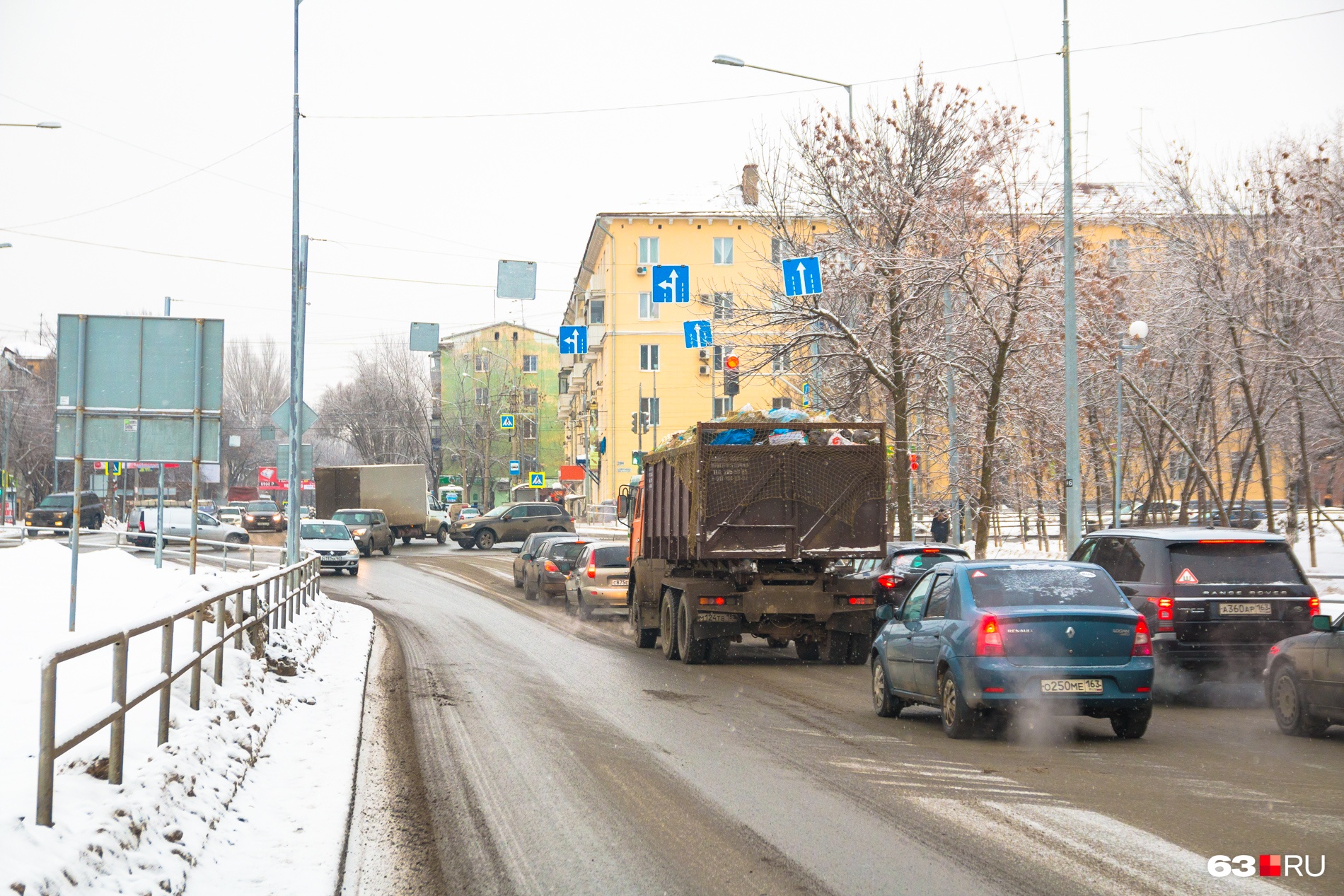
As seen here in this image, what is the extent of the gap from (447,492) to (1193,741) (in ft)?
284

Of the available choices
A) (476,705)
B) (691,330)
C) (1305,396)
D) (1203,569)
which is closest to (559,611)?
(691,330)

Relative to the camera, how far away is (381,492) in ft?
184

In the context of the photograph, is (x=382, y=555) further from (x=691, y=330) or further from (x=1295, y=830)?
(x=1295, y=830)

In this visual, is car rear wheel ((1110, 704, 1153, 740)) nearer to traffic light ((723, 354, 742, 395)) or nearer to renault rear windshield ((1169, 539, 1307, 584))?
renault rear windshield ((1169, 539, 1307, 584))

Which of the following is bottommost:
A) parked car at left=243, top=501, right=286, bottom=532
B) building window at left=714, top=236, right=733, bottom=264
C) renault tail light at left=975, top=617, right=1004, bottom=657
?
renault tail light at left=975, top=617, right=1004, bottom=657

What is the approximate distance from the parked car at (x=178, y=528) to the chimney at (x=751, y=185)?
25.3 metres

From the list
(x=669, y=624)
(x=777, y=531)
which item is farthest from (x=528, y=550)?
(x=777, y=531)

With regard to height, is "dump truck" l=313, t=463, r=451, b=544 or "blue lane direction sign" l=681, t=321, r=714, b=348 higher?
"blue lane direction sign" l=681, t=321, r=714, b=348

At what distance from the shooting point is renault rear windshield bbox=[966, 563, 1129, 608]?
10781 millimetres

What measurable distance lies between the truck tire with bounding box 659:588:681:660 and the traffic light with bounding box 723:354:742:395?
8652 millimetres

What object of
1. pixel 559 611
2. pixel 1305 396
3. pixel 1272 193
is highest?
pixel 1272 193

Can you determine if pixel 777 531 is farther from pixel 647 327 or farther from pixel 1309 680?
pixel 647 327

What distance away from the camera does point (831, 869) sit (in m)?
6.32

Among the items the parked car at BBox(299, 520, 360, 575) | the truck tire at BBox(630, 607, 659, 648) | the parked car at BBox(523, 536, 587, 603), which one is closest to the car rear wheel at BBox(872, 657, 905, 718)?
the truck tire at BBox(630, 607, 659, 648)
